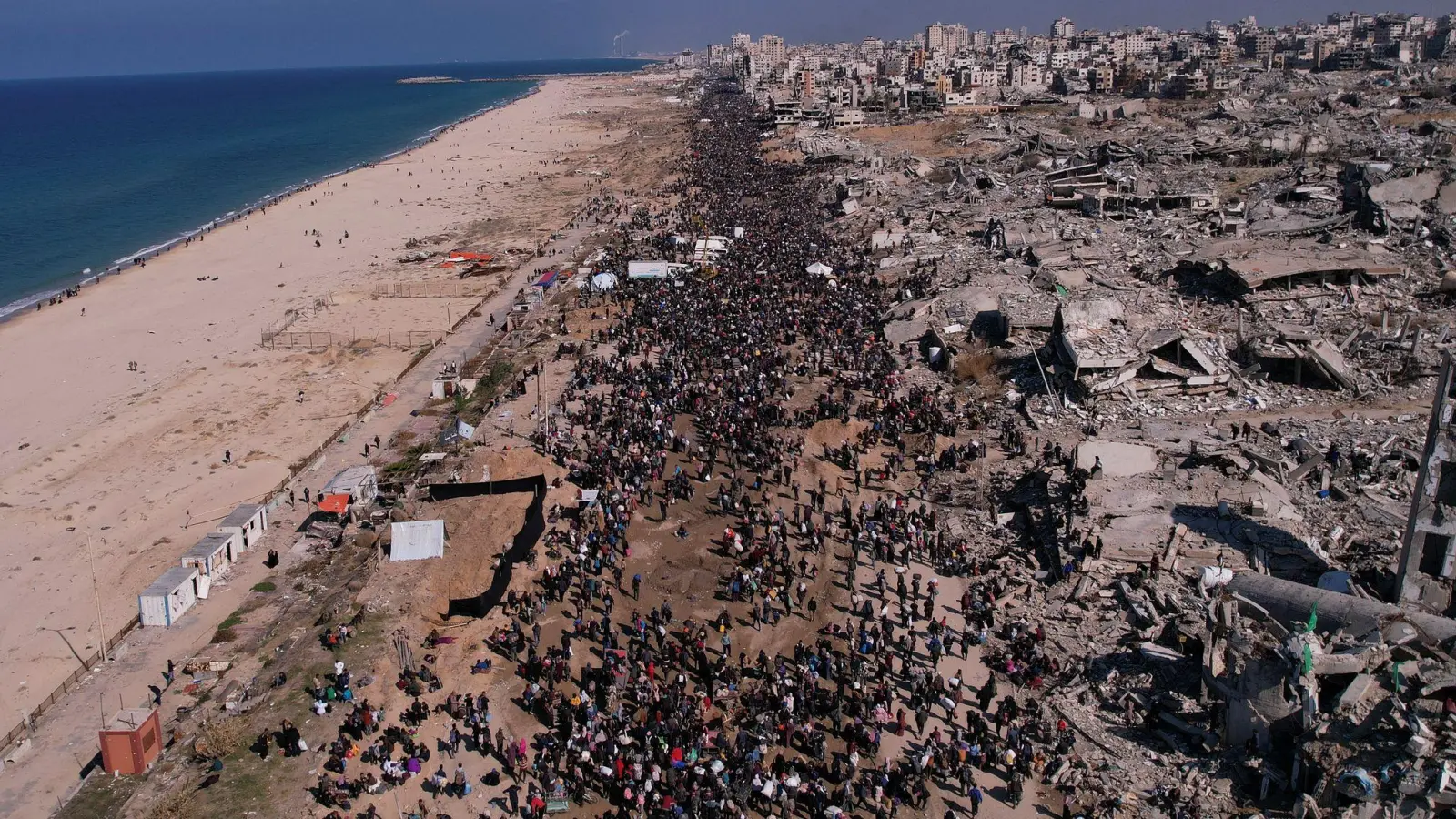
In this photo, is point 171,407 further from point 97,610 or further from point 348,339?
point 97,610

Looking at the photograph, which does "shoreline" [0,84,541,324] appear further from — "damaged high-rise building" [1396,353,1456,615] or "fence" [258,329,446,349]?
"damaged high-rise building" [1396,353,1456,615]

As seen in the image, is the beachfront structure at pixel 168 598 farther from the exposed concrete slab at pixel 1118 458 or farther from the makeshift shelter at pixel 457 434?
the exposed concrete slab at pixel 1118 458

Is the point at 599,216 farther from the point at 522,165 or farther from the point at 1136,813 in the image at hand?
the point at 1136,813

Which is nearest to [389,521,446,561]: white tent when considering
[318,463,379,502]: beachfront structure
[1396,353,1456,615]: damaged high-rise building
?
[318,463,379,502]: beachfront structure

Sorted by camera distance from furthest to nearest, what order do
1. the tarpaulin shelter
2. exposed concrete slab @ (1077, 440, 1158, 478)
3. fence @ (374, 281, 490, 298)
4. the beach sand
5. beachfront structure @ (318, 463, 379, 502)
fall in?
fence @ (374, 281, 490, 298) → beachfront structure @ (318, 463, 379, 502) → the tarpaulin shelter → the beach sand → exposed concrete slab @ (1077, 440, 1158, 478)

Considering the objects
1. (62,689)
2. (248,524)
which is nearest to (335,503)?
(248,524)

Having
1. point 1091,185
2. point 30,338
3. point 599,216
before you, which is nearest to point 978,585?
point 1091,185

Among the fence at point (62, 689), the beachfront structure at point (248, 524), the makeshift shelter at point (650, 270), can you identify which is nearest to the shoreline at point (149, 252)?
the makeshift shelter at point (650, 270)
